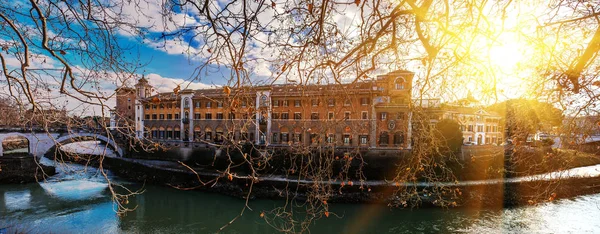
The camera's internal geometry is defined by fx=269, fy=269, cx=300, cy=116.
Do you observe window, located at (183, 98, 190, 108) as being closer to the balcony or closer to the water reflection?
the balcony

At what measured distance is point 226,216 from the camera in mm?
12227

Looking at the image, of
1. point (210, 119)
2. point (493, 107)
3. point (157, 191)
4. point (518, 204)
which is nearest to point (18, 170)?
point (157, 191)

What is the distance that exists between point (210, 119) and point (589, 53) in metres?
23.2

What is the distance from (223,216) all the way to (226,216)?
133 mm

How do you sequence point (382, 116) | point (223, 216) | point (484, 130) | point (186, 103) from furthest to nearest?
point (484, 130)
point (186, 103)
point (382, 116)
point (223, 216)

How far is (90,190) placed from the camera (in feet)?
49.6

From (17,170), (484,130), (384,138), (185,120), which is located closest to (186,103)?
(185,120)

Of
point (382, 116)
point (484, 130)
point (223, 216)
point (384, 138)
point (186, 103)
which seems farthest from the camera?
point (484, 130)

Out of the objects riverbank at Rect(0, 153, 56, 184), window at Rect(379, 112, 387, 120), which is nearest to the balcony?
riverbank at Rect(0, 153, 56, 184)

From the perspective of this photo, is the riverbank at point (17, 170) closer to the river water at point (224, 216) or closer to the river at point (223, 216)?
the river at point (223, 216)

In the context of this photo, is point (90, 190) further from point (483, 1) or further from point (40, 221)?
point (483, 1)

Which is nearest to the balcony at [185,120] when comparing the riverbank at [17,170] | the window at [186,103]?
the window at [186,103]

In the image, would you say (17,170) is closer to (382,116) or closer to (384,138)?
(382,116)

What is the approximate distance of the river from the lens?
10602 millimetres
